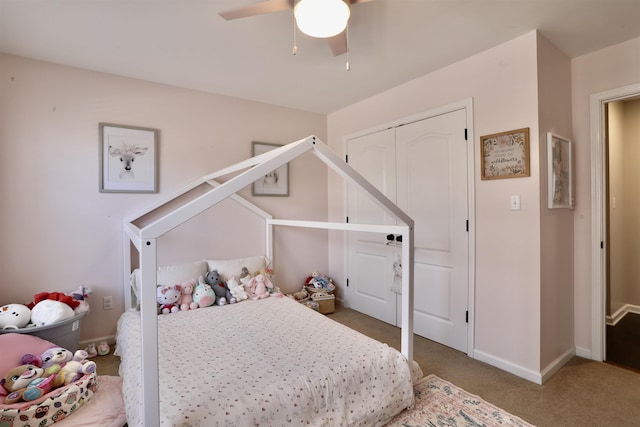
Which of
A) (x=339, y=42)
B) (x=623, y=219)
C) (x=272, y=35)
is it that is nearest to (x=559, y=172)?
(x=339, y=42)

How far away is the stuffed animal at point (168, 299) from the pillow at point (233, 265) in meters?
0.44

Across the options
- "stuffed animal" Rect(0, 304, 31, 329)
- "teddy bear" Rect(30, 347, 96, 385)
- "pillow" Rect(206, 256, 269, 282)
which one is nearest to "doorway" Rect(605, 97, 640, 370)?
"pillow" Rect(206, 256, 269, 282)

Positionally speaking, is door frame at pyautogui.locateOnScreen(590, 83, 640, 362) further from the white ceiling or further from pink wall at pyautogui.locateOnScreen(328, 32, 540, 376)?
pink wall at pyautogui.locateOnScreen(328, 32, 540, 376)

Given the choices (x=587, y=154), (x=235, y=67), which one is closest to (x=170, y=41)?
(x=235, y=67)

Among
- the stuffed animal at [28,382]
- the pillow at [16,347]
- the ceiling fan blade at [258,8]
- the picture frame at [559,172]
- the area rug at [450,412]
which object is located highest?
the ceiling fan blade at [258,8]

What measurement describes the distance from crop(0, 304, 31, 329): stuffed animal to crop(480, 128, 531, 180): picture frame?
3.37 m

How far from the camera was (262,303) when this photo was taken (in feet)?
8.48

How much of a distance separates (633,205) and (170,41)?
4.80 m

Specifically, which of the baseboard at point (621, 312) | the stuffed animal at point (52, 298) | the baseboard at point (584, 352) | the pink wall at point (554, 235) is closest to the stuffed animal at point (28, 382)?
the stuffed animal at point (52, 298)

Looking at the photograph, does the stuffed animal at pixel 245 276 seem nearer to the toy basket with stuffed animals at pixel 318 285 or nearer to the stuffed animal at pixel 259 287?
the stuffed animal at pixel 259 287

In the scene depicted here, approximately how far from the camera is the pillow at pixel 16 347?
1.68 m

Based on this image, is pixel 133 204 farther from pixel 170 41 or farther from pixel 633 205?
pixel 633 205

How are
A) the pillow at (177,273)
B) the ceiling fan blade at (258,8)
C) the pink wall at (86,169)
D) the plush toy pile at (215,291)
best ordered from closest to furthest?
1. the ceiling fan blade at (258,8)
2. the pink wall at (86,169)
3. the plush toy pile at (215,291)
4. the pillow at (177,273)

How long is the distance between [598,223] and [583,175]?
1.27 ft
